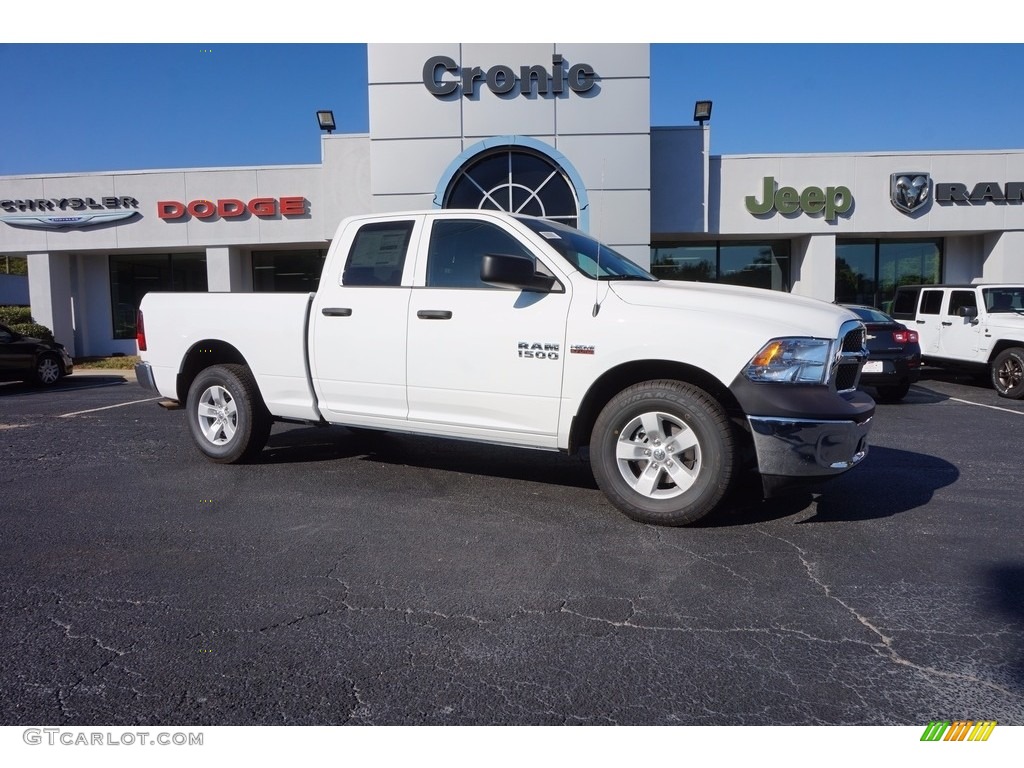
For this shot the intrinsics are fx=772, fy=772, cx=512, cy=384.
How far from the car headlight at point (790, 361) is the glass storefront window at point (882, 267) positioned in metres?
17.8

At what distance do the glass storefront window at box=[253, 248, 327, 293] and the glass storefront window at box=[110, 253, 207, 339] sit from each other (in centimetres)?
183

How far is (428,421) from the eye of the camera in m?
5.55

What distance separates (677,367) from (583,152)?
13.5m

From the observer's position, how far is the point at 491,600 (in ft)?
12.0

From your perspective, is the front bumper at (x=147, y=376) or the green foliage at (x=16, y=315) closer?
the front bumper at (x=147, y=376)

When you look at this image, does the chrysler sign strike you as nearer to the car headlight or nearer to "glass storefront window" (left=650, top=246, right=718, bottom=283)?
"glass storefront window" (left=650, top=246, right=718, bottom=283)

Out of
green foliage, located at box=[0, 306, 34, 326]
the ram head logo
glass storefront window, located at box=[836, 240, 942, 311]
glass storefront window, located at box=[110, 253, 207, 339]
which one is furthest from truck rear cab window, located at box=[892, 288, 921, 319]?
green foliage, located at box=[0, 306, 34, 326]

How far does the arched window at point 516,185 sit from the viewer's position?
17.5 meters

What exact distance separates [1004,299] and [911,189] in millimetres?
7659

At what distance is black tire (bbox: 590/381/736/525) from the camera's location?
4.59 meters

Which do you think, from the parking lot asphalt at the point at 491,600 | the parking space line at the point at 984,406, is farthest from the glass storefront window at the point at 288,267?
the parking space line at the point at 984,406

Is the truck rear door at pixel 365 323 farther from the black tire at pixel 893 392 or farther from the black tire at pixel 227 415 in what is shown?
the black tire at pixel 893 392

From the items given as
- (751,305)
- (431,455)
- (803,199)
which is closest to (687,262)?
(803,199)

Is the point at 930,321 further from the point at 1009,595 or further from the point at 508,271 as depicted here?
the point at 508,271
